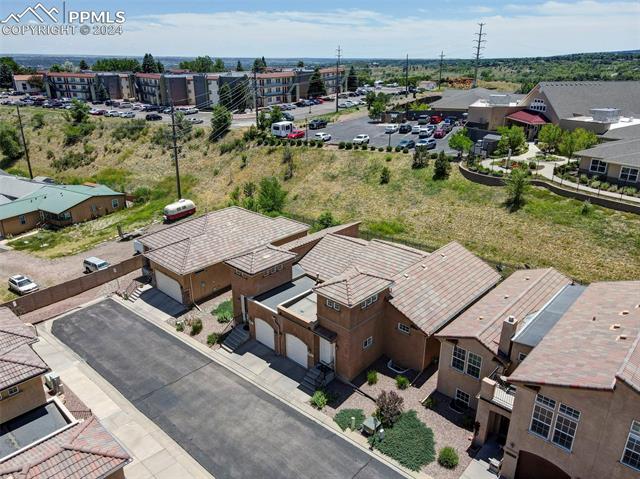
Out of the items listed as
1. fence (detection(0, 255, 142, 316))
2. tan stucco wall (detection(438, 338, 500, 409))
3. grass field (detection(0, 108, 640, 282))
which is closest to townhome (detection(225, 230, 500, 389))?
tan stucco wall (detection(438, 338, 500, 409))

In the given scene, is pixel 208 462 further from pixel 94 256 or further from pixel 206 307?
pixel 94 256

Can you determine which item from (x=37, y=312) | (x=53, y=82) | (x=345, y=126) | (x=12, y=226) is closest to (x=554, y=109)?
(x=345, y=126)

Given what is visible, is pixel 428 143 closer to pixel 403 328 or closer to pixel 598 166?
pixel 598 166

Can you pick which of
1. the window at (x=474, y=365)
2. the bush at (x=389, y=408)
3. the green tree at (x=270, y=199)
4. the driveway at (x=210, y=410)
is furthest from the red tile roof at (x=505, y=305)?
the green tree at (x=270, y=199)

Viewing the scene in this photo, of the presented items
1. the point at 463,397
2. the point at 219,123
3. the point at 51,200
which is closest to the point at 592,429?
the point at 463,397

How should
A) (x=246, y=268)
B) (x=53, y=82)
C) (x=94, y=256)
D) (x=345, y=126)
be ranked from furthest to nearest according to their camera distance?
(x=53, y=82) < (x=345, y=126) < (x=94, y=256) < (x=246, y=268)

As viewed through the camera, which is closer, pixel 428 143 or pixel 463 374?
pixel 463 374
